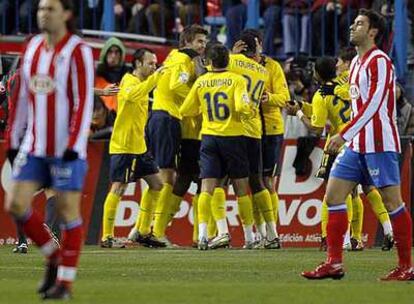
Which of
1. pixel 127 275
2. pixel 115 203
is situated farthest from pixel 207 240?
pixel 127 275

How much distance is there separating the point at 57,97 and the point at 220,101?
23.7 feet

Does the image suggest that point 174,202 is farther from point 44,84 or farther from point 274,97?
point 44,84

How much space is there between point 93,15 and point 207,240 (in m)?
7.04

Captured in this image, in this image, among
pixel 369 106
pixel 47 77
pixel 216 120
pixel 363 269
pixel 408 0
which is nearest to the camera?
pixel 47 77

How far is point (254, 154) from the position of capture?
18.8m

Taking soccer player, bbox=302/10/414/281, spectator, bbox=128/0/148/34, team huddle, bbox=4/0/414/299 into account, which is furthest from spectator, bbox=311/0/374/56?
soccer player, bbox=302/10/414/281

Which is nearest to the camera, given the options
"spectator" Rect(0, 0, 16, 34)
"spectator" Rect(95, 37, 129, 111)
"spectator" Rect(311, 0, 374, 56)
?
"spectator" Rect(95, 37, 129, 111)

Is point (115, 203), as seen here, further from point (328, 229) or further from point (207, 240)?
point (328, 229)

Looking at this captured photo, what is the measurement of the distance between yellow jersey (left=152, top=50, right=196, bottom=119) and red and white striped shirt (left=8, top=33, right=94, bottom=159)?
7.78 m

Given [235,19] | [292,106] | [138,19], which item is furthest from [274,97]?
[138,19]

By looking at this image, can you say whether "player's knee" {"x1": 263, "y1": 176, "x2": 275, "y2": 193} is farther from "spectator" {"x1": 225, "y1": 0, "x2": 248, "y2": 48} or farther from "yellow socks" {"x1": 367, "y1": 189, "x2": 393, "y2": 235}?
"spectator" {"x1": 225, "y1": 0, "x2": 248, "y2": 48}

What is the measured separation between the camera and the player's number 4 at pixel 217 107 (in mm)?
18328

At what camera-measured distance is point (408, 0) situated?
23375 millimetres

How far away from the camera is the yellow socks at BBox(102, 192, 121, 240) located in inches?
758
